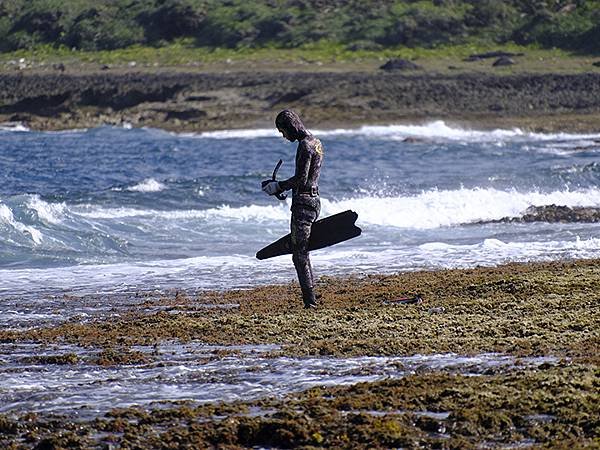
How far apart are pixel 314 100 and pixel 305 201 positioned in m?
38.7

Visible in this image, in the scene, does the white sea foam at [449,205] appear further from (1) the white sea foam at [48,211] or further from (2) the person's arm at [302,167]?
(2) the person's arm at [302,167]

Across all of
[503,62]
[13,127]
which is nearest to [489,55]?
[503,62]

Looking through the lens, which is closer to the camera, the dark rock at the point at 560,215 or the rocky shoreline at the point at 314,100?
the dark rock at the point at 560,215

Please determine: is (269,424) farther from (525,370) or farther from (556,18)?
(556,18)

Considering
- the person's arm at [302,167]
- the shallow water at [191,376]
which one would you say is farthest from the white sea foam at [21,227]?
the shallow water at [191,376]

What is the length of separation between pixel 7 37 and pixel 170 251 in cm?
5564

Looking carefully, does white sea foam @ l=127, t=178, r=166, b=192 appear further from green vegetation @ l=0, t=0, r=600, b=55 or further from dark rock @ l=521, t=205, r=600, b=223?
green vegetation @ l=0, t=0, r=600, b=55

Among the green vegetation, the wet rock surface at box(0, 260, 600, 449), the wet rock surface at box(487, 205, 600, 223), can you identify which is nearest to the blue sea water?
the wet rock surface at box(487, 205, 600, 223)

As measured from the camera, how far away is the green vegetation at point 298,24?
63.9 metres

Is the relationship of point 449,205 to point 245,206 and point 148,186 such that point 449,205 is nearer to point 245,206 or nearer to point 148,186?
point 245,206

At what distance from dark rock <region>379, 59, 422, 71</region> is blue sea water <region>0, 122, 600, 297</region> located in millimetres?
12168

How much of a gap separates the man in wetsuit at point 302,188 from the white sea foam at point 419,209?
31.7 ft

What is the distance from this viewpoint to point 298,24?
67250mm

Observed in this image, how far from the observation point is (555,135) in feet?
149
